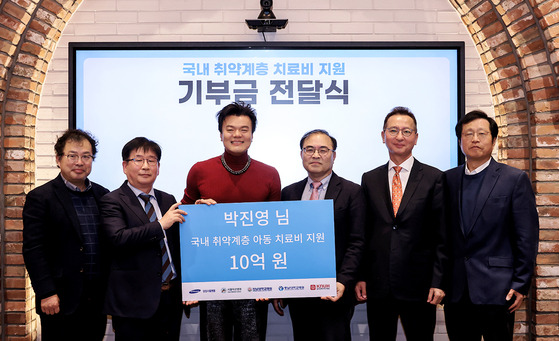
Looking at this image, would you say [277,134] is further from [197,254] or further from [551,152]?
[551,152]

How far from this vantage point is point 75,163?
8.62ft

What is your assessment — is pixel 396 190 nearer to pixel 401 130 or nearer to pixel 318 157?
pixel 401 130

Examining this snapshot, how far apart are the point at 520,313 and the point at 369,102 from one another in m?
1.93

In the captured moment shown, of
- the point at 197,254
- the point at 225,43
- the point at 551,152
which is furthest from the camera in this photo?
the point at 225,43

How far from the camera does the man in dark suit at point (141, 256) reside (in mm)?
2400

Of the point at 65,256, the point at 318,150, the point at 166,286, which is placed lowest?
the point at 166,286

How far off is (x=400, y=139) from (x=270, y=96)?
1.28 m

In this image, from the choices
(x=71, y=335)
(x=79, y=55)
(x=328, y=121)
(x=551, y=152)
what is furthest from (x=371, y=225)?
(x=79, y=55)

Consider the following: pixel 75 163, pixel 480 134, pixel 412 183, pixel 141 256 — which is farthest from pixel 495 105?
pixel 75 163

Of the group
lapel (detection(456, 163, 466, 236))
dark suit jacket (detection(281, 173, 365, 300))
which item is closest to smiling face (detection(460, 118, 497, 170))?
lapel (detection(456, 163, 466, 236))

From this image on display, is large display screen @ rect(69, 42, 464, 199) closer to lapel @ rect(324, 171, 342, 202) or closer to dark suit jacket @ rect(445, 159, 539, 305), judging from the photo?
lapel @ rect(324, 171, 342, 202)

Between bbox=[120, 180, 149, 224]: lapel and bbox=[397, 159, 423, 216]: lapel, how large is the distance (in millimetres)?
1392

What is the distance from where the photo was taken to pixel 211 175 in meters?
2.61

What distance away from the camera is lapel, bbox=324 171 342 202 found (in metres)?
2.60
